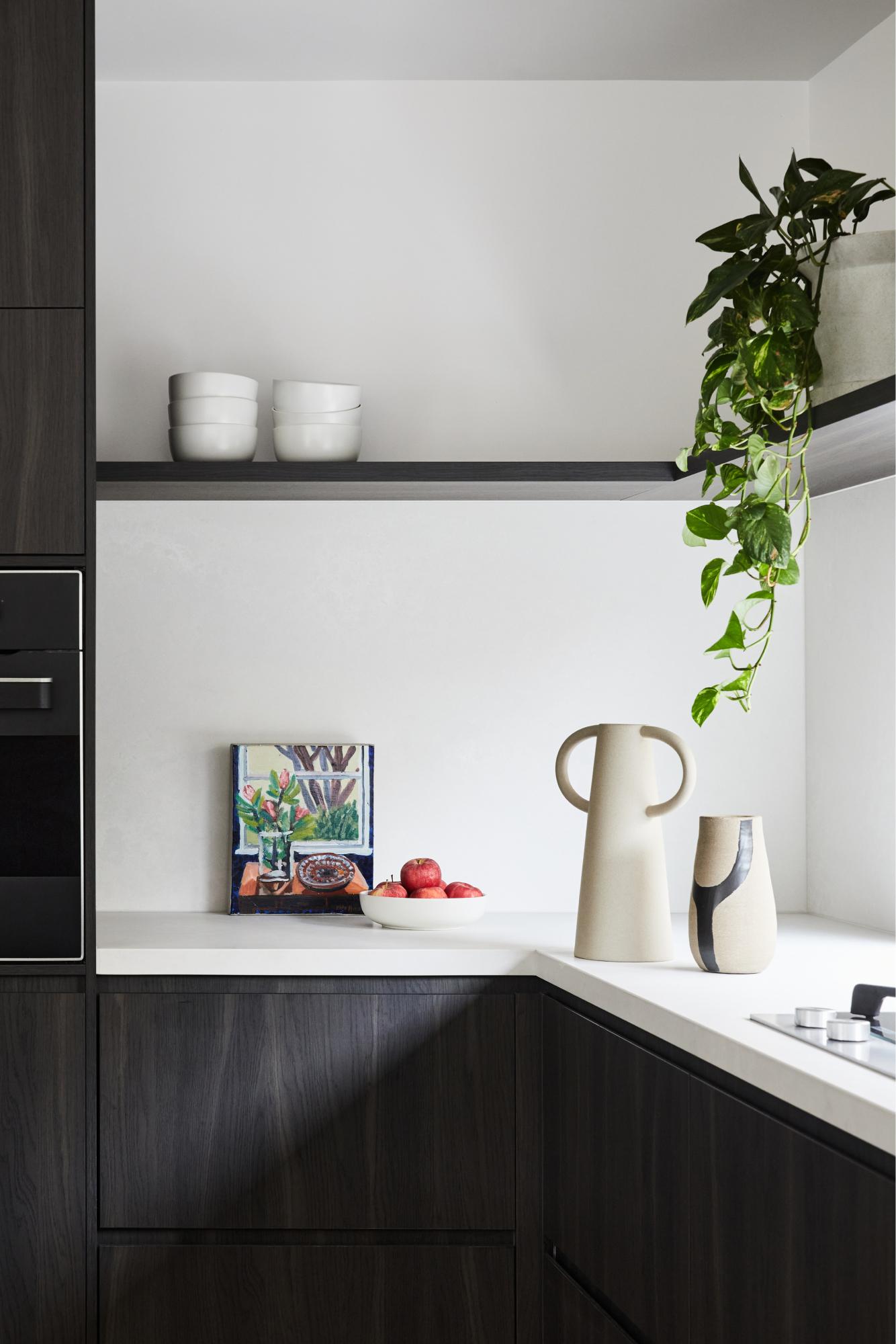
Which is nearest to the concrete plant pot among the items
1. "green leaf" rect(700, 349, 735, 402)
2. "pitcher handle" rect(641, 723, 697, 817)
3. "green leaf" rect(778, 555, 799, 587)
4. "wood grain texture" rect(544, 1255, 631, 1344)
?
"green leaf" rect(700, 349, 735, 402)

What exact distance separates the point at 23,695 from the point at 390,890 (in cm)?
69

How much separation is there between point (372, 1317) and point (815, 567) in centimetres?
158

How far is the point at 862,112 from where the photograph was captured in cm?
242

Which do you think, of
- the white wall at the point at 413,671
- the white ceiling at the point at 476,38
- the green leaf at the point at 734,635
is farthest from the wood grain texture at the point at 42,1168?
the white ceiling at the point at 476,38

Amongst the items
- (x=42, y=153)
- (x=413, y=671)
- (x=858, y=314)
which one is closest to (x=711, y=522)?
(x=858, y=314)

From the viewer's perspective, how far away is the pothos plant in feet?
5.52

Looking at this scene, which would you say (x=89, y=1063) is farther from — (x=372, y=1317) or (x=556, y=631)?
(x=556, y=631)

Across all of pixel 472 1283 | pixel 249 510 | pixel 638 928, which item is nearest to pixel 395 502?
pixel 249 510

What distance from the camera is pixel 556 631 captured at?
8.56 feet

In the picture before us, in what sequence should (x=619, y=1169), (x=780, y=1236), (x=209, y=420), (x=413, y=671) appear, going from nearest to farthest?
(x=780, y=1236) → (x=619, y=1169) → (x=209, y=420) → (x=413, y=671)

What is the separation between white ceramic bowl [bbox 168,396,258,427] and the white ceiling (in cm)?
69

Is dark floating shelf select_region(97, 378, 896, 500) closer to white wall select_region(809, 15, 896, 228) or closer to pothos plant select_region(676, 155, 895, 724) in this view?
pothos plant select_region(676, 155, 895, 724)

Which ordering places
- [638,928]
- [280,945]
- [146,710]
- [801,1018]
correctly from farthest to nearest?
[146,710]
[280,945]
[638,928]
[801,1018]

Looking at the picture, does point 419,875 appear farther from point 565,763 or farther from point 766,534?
point 766,534
